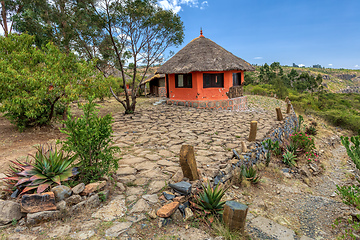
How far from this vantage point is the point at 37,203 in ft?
9.83

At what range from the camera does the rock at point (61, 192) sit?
317 cm

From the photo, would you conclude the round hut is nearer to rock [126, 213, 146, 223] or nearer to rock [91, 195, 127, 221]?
rock [91, 195, 127, 221]

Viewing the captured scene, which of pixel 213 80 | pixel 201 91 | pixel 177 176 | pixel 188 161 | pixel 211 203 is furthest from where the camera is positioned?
pixel 213 80

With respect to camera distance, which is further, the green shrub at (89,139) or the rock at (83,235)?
the green shrub at (89,139)

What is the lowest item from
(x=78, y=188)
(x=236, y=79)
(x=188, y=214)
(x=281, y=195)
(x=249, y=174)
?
(x=281, y=195)

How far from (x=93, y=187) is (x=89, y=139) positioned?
2.64 ft

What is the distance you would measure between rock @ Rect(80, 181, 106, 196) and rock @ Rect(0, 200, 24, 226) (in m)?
0.84

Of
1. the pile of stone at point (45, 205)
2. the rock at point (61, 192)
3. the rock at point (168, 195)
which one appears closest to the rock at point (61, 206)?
the pile of stone at point (45, 205)

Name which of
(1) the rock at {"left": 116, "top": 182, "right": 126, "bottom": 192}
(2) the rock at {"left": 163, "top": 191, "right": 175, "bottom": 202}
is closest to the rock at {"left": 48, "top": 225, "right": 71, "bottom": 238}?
(1) the rock at {"left": 116, "top": 182, "right": 126, "bottom": 192}

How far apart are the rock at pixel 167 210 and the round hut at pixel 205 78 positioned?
A: 10.4m

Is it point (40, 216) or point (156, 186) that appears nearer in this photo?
point (40, 216)

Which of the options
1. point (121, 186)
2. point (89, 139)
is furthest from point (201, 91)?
point (89, 139)

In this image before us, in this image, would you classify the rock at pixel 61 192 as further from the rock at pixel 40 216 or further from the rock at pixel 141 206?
the rock at pixel 141 206

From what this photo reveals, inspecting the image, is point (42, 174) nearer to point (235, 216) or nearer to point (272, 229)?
point (235, 216)
